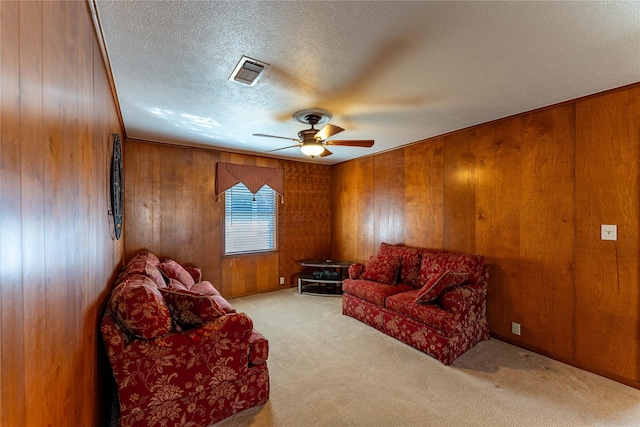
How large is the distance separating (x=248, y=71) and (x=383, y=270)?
3005 mm

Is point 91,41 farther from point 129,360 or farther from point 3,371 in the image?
point 129,360

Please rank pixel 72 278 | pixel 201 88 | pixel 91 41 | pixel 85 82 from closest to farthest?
pixel 72 278, pixel 85 82, pixel 91 41, pixel 201 88

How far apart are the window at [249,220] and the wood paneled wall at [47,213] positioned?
3.11 meters

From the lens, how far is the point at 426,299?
2896mm

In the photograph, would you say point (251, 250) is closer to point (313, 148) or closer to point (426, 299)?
point (313, 148)

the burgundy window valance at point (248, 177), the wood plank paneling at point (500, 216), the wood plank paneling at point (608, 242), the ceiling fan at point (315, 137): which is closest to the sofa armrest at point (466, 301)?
the wood plank paneling at point (500, 216)

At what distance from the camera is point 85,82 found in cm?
137

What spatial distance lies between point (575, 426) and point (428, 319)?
46.9 inches

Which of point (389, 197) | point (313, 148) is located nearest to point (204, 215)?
point (313, 148)

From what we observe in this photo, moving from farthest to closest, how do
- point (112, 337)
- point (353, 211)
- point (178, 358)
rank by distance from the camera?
point (353, 211) < point (178, 358) < point (112, 337)

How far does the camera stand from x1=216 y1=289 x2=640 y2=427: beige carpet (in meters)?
1.95

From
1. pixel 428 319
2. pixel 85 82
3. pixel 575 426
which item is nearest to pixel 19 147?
pixel 85 82

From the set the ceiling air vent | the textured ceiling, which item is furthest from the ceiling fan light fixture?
the ceiling air vent

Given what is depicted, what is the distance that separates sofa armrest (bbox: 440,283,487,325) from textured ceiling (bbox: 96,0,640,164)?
6.27 ft
